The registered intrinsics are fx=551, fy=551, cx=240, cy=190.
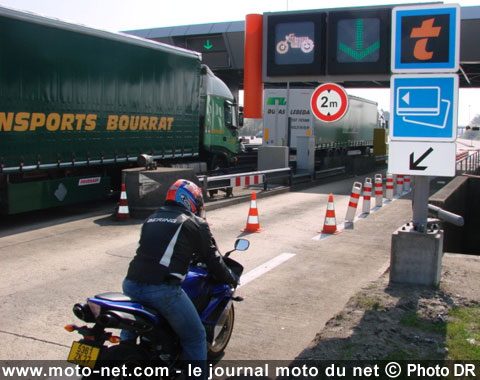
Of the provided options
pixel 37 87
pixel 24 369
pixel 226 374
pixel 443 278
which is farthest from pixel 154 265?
pixel 37 87

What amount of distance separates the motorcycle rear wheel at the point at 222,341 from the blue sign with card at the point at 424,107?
2797mm

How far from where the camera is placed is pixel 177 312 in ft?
12.5

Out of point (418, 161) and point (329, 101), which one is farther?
point (329, 101)

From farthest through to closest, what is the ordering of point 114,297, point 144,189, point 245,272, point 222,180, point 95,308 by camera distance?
point 222,180, point 144,189, point 245,272, point 114,297, point 95,308

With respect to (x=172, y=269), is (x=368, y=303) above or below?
below

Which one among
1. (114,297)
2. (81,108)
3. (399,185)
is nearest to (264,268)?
(114,297)

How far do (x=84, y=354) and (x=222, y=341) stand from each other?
1793 mm

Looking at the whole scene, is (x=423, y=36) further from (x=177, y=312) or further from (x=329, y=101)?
(x=329, y=101)

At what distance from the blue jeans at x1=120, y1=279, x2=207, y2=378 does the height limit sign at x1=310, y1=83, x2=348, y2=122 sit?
8642 mm

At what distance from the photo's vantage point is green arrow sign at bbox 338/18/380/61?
11.8 m

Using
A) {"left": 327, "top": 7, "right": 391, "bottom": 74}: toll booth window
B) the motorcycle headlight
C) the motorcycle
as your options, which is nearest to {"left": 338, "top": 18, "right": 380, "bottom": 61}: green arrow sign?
{"left": 327, "top": 7, "right": 391, "bottom": 74}: toll booth window

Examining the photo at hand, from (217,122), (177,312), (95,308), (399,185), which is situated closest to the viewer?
(95,308)

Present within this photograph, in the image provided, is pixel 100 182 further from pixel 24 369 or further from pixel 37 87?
pixel 24 369

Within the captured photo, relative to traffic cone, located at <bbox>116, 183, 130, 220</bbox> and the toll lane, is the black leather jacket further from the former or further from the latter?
traffic cone, located at <bbox>116, 183, 130, 220</bbox>
